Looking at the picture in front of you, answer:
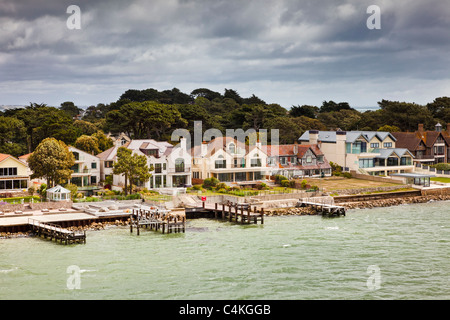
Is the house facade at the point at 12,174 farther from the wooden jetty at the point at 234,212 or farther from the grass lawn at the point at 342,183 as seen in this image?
the grass lawn at the point at 342,183

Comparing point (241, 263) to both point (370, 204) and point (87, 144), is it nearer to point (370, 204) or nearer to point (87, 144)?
point (370, 204)

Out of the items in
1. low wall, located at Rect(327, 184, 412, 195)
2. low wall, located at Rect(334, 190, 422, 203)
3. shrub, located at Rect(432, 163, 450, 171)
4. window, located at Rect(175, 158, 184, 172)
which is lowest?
low wall, located at Rect(334, 190, 422, 203)

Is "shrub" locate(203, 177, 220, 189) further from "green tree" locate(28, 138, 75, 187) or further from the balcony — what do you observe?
"green tree" locate(28, 138, 75, 187)

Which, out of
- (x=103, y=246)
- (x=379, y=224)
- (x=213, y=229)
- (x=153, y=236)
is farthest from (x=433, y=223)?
(x=103, y=246)

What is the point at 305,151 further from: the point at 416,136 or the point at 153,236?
the point at 153,236

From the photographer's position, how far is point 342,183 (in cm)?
7656

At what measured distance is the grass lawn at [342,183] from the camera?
239 ft

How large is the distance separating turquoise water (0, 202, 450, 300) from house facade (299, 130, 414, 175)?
30480mm

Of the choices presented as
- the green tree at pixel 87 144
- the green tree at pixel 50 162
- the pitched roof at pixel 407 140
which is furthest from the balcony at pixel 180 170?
the pitched roof at pixel 407 140

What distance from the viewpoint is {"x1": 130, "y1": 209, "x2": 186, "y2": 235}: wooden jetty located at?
5050 centimetres

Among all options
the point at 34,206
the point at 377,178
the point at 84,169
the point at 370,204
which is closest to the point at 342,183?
the point at 377,178

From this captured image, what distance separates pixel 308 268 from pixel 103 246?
53.7 ft

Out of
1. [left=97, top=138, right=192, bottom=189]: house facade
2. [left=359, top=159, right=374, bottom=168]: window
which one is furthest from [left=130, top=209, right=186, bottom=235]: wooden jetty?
[left=359, top=159, right=374, bottom=168]: window

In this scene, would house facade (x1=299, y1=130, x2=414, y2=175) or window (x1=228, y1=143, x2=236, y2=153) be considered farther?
house facade (x1=299, y1=130, x2=414, y2=175)
